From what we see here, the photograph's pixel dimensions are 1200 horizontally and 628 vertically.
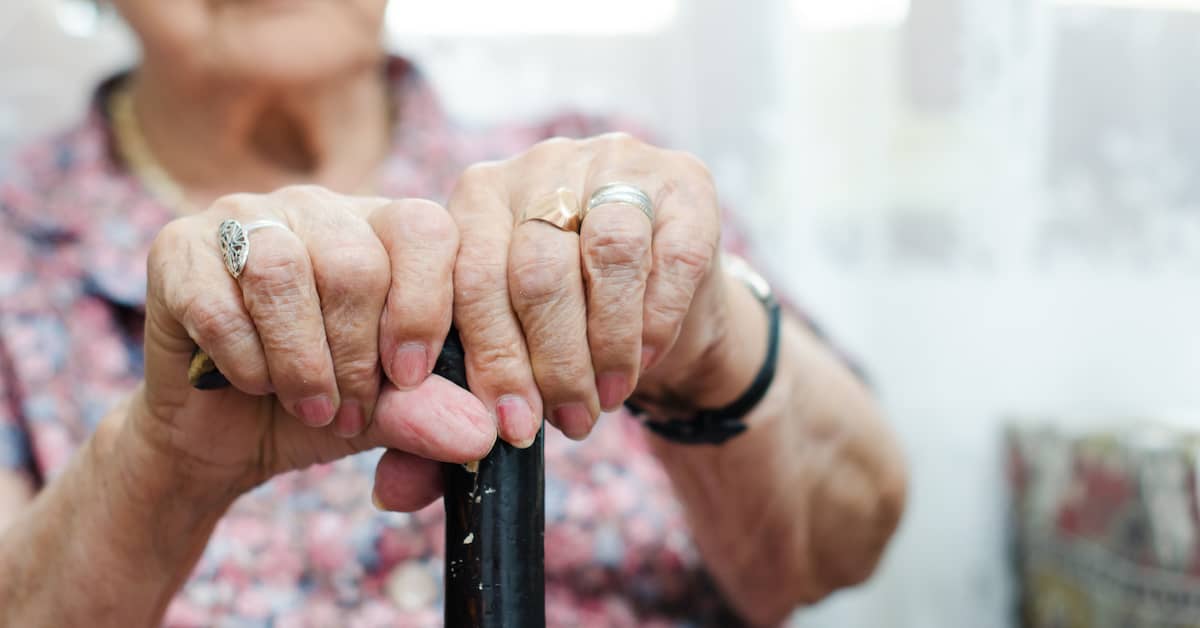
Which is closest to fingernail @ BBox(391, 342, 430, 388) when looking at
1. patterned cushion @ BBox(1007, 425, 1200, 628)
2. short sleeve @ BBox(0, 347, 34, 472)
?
short sleeve @ BBox(0, 347, 34, 472)

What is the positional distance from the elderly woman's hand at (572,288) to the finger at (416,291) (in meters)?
0.01

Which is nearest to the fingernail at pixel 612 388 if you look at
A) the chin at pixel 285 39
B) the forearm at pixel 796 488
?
the forearm at pixel 796 488

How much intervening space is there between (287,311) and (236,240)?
0.05m

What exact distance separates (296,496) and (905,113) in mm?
844

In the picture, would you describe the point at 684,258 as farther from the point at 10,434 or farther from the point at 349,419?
the point at 10,434

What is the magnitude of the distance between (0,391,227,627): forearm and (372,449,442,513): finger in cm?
14

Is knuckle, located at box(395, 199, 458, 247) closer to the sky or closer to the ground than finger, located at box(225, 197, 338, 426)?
closer to the sky

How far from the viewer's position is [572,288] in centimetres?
53

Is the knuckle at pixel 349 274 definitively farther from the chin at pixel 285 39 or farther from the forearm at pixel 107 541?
the chin at pixel 285 39

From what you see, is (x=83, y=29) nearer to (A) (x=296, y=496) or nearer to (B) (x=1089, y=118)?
(A) (x=296, y=496)

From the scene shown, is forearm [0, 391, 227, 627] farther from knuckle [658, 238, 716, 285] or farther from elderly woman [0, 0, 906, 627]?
knuckle [658, 238, 716, 285]

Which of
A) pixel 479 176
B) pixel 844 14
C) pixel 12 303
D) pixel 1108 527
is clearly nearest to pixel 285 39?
pixel 12 303

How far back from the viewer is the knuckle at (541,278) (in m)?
0.53

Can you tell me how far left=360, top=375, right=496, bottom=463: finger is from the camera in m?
0.51
